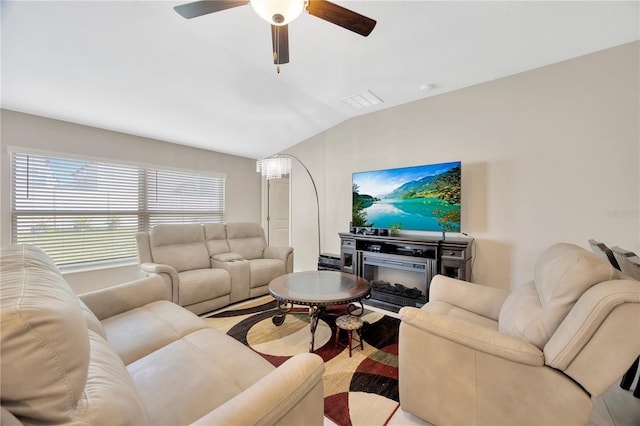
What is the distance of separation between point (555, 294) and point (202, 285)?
2.97m

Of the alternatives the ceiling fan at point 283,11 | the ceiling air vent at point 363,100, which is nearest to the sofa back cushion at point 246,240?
the ceiling air vent at point 363,100

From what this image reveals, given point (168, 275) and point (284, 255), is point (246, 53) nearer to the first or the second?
point (168, 275)

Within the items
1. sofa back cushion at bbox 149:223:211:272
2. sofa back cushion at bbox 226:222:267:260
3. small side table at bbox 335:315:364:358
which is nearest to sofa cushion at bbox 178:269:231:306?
sofa back cushion at bbox 149:223:211:272

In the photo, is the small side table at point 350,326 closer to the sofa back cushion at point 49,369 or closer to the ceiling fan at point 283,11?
the sofa back cushion at point 49,369

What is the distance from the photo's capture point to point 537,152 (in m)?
2.71

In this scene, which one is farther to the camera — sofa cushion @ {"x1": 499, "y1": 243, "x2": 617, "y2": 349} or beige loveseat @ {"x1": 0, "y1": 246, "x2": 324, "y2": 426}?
sofa cushion @ {"x1": 499, "y1": 243, "x2": 617, "y2": 349}

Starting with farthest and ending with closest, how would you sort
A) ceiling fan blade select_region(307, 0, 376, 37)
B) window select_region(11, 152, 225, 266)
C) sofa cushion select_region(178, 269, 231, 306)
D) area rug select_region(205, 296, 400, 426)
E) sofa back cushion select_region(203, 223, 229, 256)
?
1. sofa back cushion select_region(203, 223, 229, 256)
2. window select_region(11, 152, 225, 266)
3. sofa cushion select_region(178, 269, 231, 306)
4. area rug select_region(205, 296, 400, 426)
5. ceiling fan blade select_region(307, 0, 376, 37)

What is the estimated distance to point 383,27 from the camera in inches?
85.7

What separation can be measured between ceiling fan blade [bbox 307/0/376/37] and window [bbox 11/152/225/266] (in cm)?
Result: 359

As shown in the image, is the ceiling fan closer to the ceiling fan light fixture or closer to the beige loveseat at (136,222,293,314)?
the ceiling fan light fixture

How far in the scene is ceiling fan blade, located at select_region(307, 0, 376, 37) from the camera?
144cm

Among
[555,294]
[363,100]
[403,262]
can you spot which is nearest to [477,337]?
[555,294]

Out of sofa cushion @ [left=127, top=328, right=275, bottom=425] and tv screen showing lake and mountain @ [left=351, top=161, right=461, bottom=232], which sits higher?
tv screen showing lake and mountain @ [left=351, top=161, right=461, bottom=232]

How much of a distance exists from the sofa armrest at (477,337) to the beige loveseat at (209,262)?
231 cm
